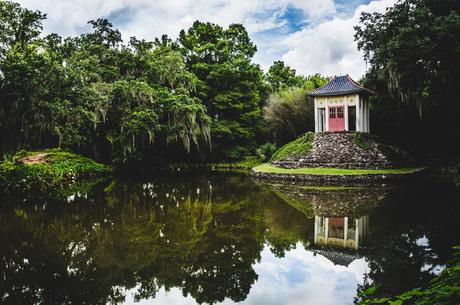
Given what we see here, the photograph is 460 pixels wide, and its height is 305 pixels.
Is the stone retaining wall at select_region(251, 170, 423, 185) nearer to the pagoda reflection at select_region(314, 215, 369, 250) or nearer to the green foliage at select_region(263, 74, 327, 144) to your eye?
the pagoda reflection at select_region(314, 215, 369, 250)

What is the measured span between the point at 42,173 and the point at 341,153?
49.3ft

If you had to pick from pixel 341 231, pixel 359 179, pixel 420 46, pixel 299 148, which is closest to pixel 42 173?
pixel 341 231

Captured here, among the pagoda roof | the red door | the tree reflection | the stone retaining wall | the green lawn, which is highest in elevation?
the pagoda roof

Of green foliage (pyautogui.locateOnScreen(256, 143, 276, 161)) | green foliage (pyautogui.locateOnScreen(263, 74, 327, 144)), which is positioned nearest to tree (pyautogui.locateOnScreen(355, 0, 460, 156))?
green foliage (pyautogui.locateOnScreen(263, 74, 327, 144))

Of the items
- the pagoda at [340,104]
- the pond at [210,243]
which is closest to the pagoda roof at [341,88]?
the pagoda at [340,104]

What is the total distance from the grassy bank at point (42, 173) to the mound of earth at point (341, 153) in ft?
37.8

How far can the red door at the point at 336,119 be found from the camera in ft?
80.0

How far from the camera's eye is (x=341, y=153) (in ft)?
68.3

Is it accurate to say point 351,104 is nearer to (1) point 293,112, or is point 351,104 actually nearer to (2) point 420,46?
(1) point 293,112

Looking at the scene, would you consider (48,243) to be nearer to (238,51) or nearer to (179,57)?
(179,57)

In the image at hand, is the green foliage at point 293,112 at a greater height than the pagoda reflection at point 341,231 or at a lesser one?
greater

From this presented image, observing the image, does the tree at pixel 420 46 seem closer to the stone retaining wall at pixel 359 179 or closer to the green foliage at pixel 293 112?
the stone retaining wall at pixel 359 179

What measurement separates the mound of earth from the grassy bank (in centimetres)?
1153

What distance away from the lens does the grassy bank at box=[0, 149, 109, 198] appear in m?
15.4
